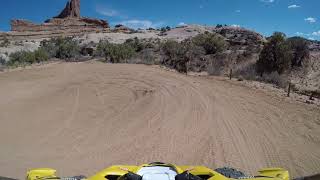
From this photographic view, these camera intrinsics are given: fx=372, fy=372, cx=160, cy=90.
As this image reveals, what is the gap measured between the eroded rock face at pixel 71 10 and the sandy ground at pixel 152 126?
237 ft

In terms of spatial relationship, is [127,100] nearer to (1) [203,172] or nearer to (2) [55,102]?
(2) [55,102]

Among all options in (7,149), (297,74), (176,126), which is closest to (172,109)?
(176,126)

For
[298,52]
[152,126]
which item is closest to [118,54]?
[298,52]

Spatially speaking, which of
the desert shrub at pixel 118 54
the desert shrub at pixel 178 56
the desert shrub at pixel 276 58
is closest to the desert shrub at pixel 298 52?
the desert shrub at pixel 276 58

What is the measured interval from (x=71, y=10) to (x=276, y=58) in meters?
72.2

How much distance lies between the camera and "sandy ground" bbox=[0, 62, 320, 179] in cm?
909

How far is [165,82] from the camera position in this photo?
16.4 meters

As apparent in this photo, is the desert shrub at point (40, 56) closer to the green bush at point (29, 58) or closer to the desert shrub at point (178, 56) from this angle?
the green bush at point (29, 58)

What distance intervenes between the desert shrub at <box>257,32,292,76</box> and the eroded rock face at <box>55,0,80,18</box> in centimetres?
6931

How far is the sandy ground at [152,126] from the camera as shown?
29.8ft

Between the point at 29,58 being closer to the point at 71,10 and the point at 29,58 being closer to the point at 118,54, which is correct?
the point at 118,54

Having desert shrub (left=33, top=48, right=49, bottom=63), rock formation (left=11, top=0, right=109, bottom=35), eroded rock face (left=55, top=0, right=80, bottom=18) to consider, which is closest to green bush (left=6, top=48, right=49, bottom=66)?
desert shrub (left=33, top=48, right=49, bottom=63)

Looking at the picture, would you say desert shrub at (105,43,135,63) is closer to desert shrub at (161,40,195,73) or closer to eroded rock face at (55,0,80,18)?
desert shrub at (161,40,195,73)

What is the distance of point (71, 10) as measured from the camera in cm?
8731
